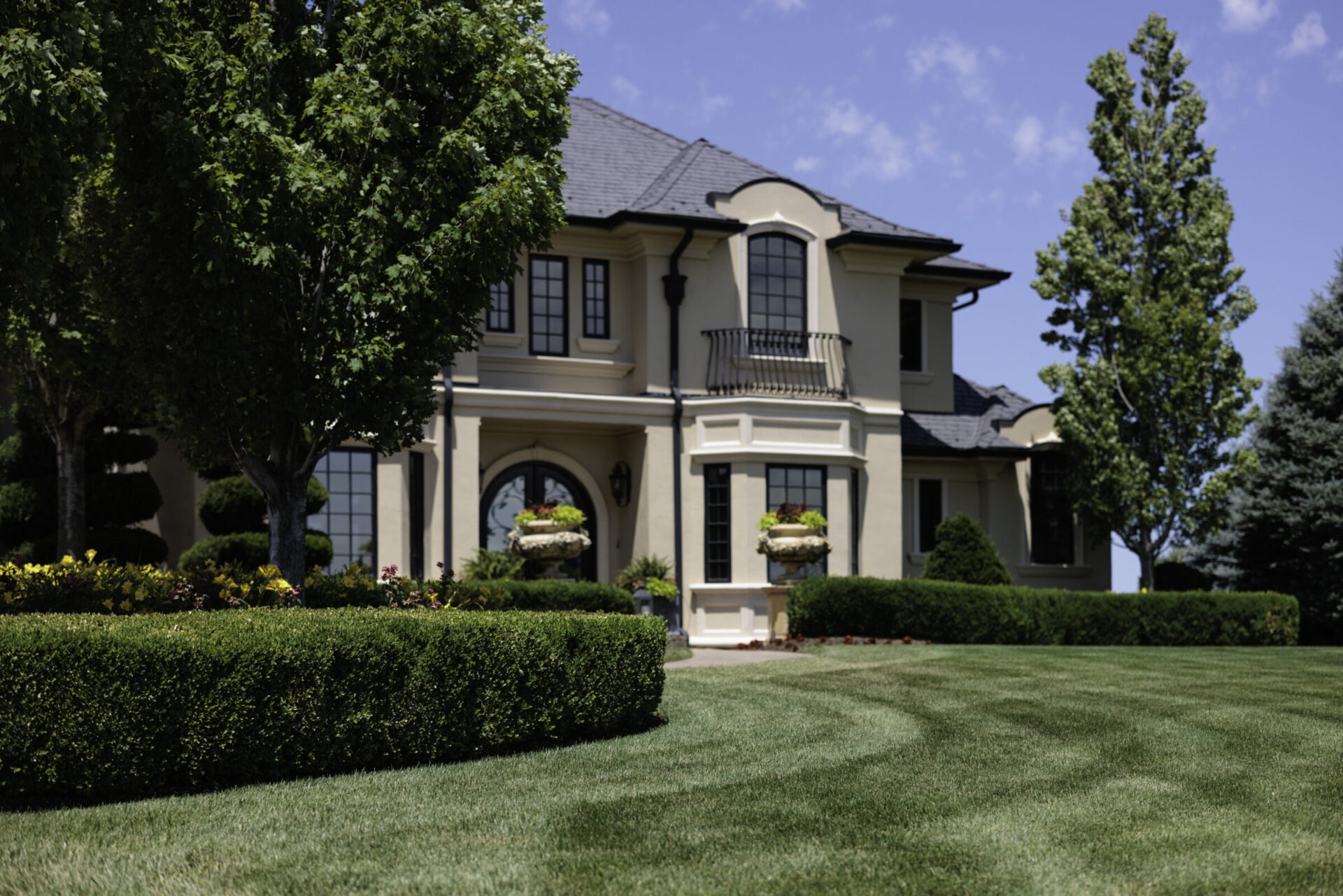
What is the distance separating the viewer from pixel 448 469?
795 inches

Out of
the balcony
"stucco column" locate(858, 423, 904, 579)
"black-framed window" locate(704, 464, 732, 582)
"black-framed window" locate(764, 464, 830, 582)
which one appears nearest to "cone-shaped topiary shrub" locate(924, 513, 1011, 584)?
"stucco column" locate(858, 423, 904, 579)

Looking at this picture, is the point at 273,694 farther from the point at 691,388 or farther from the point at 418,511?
the point at 691,388

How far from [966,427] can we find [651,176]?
7473 mm

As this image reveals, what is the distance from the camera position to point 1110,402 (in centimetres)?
Answer: 2406

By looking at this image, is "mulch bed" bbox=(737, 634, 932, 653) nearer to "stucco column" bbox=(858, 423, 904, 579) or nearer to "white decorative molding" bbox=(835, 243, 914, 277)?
"stucco column" bbox=(858, 423, 904, 579)

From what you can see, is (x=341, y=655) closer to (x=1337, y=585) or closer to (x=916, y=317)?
(x=916, y=317)

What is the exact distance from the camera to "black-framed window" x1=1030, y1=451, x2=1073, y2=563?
2545 centimetres

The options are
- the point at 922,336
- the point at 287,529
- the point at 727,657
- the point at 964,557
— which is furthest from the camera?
the point at 922,336

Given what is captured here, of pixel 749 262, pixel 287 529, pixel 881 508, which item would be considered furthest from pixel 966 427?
pixel 287 529

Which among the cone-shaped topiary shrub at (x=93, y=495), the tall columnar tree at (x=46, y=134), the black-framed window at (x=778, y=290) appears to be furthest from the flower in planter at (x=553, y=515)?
the tall columnar tree at (x=46, y=134)

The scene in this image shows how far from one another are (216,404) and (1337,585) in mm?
20840

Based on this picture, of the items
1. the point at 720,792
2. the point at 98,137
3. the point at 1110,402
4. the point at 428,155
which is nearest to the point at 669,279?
the point at 1110,402

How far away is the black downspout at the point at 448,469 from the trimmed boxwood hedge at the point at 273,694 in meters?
10.0

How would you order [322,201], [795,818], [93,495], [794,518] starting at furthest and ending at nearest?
[794,518] < [93,495] < [322,201] < [795,818]
